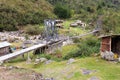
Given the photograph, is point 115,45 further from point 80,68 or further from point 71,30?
point 71,30

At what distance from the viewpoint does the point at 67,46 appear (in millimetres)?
52438

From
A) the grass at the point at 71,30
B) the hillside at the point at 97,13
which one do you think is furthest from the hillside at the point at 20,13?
the hillside at the point at 97,13

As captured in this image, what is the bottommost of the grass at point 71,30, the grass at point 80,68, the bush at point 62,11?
the grass at point 71,30

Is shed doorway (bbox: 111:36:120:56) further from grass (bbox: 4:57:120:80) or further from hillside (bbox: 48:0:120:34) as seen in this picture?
hillside (bbox: 48:0:120:34)

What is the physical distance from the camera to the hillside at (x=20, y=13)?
84750mm

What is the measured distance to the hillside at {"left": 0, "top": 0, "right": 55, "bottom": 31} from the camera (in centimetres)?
8475

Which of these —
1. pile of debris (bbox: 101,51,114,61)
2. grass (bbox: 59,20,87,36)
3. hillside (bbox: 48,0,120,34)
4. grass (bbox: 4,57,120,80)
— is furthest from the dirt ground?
grass (bbox: 59,20,87,36)

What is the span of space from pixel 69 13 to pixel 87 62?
6962 cm

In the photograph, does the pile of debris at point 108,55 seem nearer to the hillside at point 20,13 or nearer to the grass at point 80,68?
the grass at point 80,68

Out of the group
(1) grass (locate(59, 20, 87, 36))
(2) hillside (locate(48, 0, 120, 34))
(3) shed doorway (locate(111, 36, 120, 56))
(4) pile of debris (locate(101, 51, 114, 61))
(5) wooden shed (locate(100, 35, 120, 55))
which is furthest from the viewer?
(1) grass (locate(59, 20, 87, 36))

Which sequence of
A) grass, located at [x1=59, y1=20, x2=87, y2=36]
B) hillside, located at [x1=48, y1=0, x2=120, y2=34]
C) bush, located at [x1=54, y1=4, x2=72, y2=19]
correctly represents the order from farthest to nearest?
1. bush, located at [x1=54, y1=4, x2=72, y2=19]
2. grass, located at [x1=59, y1=20, x2=87, y2=36]
3. hillside, located at [x1=48, y1=0, x2=120, y2=34]

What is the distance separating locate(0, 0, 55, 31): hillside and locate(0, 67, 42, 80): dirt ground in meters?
52.0

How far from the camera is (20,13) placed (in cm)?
9044

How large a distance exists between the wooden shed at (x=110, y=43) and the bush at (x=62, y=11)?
208 ft
